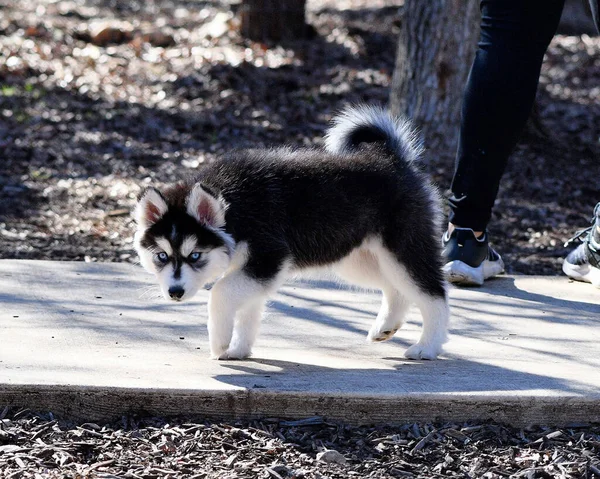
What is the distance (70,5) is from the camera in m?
16.9

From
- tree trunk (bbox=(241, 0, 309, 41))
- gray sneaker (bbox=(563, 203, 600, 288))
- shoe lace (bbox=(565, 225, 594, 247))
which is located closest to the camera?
gray sneaker (bbox=(563, 203, 600, 288))

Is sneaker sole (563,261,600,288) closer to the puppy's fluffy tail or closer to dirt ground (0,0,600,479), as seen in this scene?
dirt ground (0,0,600,479)

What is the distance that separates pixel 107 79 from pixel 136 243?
7916mm

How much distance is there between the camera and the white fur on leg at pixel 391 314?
14.7 ft

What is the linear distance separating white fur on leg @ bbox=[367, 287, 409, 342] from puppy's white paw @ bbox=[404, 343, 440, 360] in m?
→ 0.21

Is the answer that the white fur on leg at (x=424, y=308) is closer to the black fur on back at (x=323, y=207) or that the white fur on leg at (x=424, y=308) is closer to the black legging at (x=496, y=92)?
the black fur on back at (x=323, y=207)

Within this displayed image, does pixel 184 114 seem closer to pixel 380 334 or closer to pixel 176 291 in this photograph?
pixel 380 334

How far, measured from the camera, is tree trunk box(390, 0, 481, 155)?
8438 millimetres

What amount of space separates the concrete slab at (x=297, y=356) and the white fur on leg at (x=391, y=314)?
3.2 inches

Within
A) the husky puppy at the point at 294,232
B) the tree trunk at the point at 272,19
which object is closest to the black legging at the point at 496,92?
the husky puppy at the point at 294,232

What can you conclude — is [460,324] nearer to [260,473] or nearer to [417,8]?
[260,473]

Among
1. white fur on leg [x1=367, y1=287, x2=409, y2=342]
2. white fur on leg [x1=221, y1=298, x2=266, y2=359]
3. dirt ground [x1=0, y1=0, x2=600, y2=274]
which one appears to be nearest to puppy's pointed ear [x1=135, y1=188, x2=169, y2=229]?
white fur on leg [x1=221, y1=298, x2=266, y2=359]

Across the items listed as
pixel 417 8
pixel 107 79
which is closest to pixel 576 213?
pixel 417 8

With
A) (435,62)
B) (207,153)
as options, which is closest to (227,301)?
(435,62)
